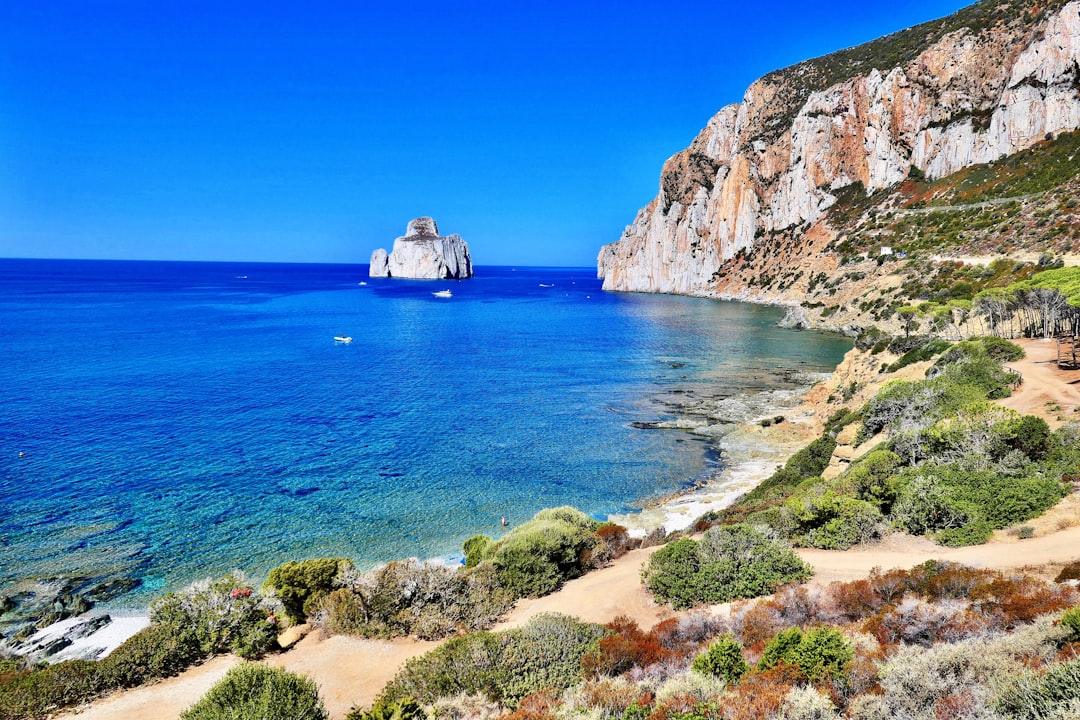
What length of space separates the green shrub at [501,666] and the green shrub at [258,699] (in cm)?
110

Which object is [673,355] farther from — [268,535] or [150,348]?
[150,348]

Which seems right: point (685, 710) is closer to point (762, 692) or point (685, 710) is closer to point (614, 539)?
point (762, 692)

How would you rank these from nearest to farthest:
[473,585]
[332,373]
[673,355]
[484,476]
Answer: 1. [473,585]
2. [484,476]
3. [332,373]
4. [673,355]

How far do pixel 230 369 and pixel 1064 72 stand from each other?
103 m

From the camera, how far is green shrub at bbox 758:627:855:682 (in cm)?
731

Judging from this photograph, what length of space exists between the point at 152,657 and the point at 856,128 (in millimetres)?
119732

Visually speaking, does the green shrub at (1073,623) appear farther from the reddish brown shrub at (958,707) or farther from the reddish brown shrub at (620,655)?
the reddish brown shrub at (620,655)

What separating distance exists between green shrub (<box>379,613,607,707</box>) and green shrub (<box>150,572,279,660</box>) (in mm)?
3448

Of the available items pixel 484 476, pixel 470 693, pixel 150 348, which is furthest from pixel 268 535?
pixel 150 348

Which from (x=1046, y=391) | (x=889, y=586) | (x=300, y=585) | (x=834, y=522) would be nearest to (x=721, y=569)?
(x=889, y=586)

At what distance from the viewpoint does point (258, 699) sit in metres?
7.87

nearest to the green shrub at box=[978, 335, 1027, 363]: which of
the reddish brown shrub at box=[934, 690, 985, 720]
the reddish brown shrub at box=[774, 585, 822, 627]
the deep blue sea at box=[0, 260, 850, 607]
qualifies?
the deep blue sea at box=[0, 260, 850, 607]

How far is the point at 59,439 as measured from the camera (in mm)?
28547

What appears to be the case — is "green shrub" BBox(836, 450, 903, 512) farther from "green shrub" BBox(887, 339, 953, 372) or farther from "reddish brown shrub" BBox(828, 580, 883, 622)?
"green shrub" BBox(887, 339, 953, 372)
